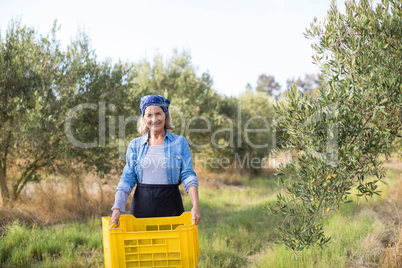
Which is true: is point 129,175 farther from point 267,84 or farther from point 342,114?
point 267,84

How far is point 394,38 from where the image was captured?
3311 millimetres

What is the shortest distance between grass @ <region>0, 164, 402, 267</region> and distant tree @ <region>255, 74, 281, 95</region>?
68661 mm

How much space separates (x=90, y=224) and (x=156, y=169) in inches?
182

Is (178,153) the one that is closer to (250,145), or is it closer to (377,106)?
(377,106)

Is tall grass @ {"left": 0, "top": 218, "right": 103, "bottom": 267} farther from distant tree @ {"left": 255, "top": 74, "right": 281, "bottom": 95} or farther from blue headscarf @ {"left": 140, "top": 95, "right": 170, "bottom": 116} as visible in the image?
distant tree @ {"left": 255, "top": 74, "right": 281, "bottom": 95}

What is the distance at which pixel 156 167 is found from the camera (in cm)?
320

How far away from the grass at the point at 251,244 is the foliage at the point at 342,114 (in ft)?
1.73

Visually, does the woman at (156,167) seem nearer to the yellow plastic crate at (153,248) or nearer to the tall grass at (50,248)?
the yellow plastic crate at (153,248)

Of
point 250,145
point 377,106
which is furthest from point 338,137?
point 250,145

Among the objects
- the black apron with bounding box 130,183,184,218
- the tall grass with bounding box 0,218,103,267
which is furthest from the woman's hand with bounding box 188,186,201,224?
the tall grass with bounding box 0,218,103,267

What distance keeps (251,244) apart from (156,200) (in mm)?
3547

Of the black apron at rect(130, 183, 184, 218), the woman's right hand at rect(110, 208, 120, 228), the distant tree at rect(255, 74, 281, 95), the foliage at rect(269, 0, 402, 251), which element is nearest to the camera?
the woman's right hand at rect(110, 208, 120, 228)

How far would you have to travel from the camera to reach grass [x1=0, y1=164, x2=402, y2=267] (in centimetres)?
454

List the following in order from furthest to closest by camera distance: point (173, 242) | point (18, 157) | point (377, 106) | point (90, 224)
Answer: point (18, 157) → point (90, 224) → point (377, 106) → point (173, 242)
